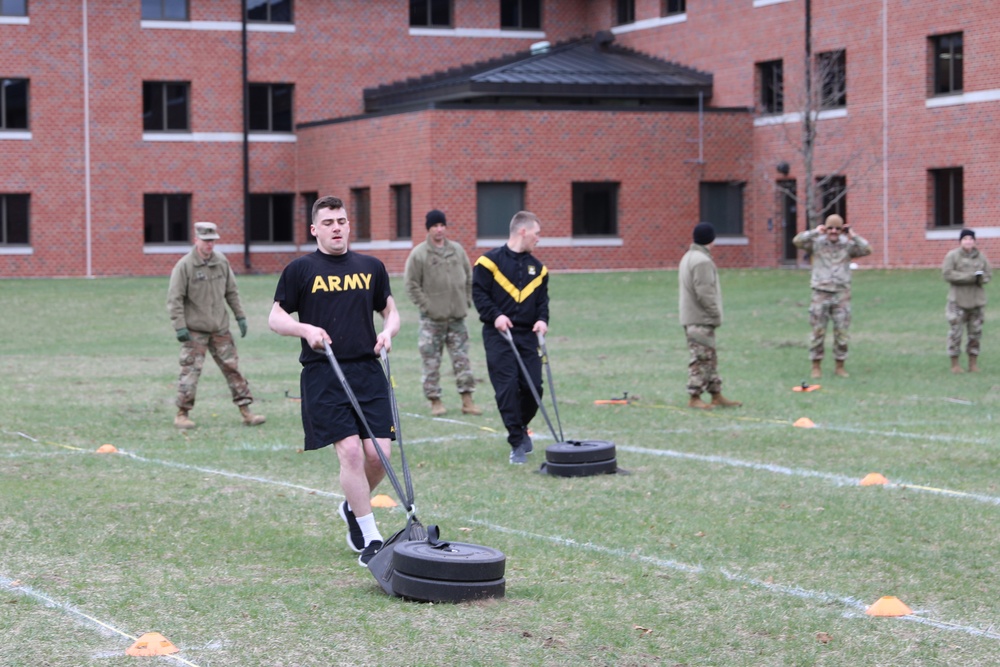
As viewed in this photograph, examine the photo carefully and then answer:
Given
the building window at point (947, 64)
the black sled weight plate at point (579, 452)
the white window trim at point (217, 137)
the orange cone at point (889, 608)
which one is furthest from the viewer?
the white window trim at point (217, 137)

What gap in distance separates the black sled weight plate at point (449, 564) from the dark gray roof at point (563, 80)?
103 ft

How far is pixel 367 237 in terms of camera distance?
134 feet

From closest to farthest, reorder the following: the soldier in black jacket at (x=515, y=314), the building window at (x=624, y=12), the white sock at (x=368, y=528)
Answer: the white sock at (x=368, y=528), the soldier in black jacket at (x=515, y=314), the building window at (x=624, y=12)

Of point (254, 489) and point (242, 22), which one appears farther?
point (242, 22)

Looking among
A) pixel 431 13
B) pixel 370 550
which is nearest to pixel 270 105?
pixel 431 13

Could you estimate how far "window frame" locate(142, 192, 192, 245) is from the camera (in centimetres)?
4250

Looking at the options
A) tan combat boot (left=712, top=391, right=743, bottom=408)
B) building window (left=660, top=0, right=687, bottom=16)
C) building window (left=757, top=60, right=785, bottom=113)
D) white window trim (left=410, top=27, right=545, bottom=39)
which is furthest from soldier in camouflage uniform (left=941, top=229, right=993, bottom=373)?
white window trim (left=410, top=27, right=545, bottom=39)

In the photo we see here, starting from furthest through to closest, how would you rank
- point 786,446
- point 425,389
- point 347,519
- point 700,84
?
point 700,84
point 425,389
point 786,446
point 347,519

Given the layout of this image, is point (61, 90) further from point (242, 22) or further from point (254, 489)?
point (254, 489)

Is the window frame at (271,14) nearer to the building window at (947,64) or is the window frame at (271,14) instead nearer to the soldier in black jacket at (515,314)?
the building window at (947,64)

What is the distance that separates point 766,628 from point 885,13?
32.4 m

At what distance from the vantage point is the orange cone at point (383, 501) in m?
9.57

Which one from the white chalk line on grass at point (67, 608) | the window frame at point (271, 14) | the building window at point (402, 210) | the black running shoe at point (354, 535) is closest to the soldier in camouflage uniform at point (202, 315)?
the black running shoe at point (354, 535)

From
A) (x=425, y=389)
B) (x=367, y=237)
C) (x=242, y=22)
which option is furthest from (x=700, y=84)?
(x=425, y=389)
